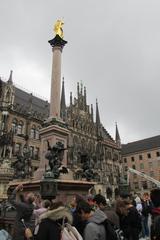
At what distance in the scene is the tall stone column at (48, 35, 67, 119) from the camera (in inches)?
722

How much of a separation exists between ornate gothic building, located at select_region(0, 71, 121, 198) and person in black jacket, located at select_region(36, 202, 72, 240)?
27278 millimetres

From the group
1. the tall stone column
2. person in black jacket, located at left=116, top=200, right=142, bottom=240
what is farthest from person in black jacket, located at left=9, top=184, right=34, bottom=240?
the tall stone column

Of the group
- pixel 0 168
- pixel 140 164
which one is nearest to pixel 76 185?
pixel 0 168

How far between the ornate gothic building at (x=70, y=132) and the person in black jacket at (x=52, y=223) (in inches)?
1074

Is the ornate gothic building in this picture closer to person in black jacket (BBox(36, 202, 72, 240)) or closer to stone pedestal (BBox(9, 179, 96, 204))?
stone pedestal (BBox(9, 179, 96, 204))

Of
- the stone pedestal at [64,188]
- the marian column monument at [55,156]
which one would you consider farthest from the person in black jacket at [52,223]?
the stone pedestal at [64,188]

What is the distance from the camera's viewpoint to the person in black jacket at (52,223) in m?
2.99

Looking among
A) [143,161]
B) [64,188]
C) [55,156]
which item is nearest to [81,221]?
[64,188]

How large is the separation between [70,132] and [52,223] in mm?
42726

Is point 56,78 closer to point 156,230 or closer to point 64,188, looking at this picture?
point 64,188

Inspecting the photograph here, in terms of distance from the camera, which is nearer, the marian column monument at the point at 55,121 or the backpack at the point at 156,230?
the backpack at the point at 156,230

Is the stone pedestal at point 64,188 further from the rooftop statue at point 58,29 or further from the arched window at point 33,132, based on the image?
the arched window at point 33,132

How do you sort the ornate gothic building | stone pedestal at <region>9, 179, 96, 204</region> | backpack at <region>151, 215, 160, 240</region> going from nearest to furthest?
backpack at <region>151, 215, 160, 240</region>, stone pedestal at <region>9, 179, 96, 204</region>, the ornate gothic building

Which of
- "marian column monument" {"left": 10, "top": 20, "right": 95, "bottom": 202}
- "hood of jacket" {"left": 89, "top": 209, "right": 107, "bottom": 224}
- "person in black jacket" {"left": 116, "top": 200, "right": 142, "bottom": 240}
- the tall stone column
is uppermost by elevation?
the tall stone column
